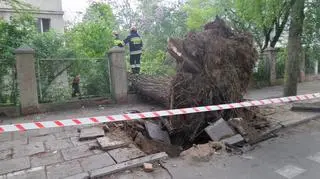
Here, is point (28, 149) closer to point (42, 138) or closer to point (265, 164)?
point (42, 138)

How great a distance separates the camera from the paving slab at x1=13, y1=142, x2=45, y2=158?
14.7 ft

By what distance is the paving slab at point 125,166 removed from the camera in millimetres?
3661

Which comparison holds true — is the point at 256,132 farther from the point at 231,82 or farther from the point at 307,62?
the point at 307,62

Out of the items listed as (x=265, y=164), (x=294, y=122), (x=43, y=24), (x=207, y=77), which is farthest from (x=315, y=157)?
(x=43, y=24)

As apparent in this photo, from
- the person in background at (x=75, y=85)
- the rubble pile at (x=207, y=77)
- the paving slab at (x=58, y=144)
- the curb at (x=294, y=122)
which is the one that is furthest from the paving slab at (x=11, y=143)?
the curb at (x=294, y=122)

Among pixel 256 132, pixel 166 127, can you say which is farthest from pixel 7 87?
pixel 256 132

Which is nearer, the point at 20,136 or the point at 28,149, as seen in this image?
the point at 28,149

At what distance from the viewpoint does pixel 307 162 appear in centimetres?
406

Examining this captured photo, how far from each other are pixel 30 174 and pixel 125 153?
1.42m

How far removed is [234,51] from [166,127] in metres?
2.27

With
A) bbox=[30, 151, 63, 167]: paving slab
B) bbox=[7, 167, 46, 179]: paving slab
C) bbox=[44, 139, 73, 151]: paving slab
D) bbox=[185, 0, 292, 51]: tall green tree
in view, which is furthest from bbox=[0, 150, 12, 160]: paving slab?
bbox=[185, 0, 292, 51]: tall green tree

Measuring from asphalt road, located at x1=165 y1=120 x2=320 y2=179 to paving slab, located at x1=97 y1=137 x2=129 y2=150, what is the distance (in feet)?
3.19

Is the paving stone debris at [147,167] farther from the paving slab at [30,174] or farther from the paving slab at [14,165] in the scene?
the paving slab at [14,165]

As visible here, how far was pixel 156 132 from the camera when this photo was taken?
18.3ft
